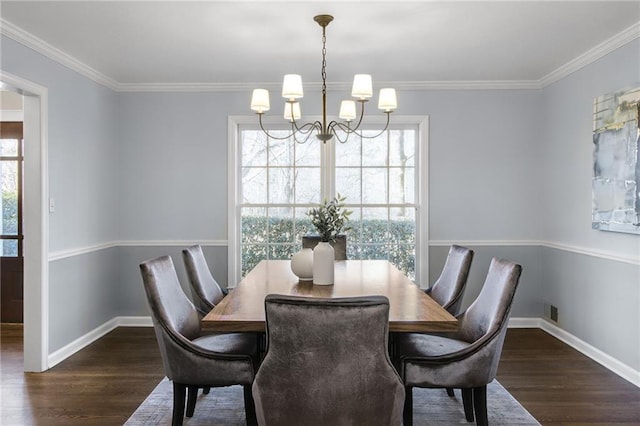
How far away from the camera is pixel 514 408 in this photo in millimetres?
2977

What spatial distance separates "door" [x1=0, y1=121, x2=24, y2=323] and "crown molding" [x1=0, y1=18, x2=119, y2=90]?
4.07 feet

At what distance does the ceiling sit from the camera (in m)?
3.00

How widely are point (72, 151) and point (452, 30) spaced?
3.24 m

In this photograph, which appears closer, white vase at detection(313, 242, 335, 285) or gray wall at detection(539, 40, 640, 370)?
white vase at detection(313, 242, 335, 285)

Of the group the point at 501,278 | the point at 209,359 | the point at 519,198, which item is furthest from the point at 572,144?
the point at 209,359

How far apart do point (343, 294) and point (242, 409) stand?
1.05 m

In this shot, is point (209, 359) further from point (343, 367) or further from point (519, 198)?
point (519, 198)

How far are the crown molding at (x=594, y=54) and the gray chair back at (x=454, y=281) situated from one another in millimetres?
1963

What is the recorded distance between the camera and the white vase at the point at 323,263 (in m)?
2.88

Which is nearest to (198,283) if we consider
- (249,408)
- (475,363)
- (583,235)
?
(249,408)

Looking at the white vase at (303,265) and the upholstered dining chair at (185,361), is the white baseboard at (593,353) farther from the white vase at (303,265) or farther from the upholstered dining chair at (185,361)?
the upholstered dining chair at (185,361)

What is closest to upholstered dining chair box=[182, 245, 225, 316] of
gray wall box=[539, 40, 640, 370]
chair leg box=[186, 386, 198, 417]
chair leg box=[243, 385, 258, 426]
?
chair leg box=[186, 386, 198, 417]

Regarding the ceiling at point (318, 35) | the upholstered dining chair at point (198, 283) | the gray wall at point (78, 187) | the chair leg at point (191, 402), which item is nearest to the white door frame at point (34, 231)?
the gray wall at point (78, 187)

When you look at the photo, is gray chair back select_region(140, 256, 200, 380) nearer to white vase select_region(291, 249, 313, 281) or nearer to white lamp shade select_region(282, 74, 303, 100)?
white vase select_region(291, 249, 313, 281)
